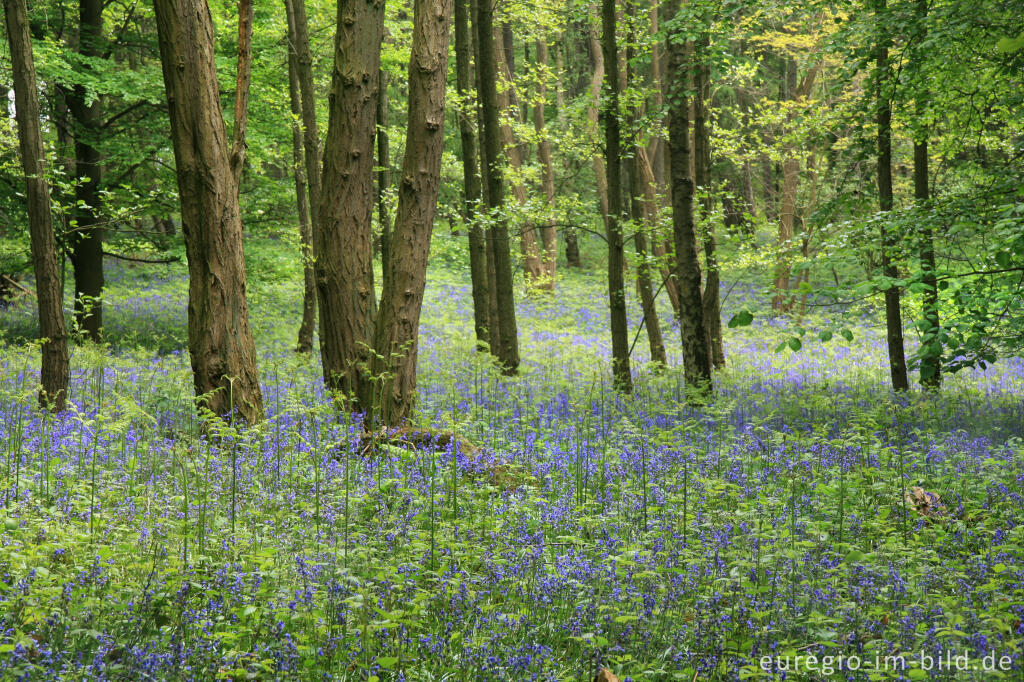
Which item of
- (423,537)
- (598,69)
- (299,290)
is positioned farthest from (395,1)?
(423,537)

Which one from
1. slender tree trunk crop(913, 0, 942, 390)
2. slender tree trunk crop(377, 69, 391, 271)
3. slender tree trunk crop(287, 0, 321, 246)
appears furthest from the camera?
slender tree trunk crop(377, 69, 391, 271)

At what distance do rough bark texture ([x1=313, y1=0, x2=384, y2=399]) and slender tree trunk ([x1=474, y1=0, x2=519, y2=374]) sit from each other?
444cm

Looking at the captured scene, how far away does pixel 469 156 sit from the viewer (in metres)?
13.0

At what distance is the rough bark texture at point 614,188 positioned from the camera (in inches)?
415

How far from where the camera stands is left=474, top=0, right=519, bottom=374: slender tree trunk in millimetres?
12117

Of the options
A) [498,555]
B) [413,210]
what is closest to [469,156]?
[413,210]

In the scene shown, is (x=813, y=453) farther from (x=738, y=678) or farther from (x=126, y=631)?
(x=126, y=631)

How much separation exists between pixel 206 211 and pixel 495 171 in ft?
20.1

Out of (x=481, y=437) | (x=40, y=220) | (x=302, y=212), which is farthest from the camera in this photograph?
(x=302, y=212)

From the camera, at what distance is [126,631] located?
326 cm

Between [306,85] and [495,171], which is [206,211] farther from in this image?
[306,85]

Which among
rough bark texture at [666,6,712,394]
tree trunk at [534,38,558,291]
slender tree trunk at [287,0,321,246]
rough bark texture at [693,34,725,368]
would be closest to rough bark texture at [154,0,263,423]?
slender tree trunk at [287,0,321,246]

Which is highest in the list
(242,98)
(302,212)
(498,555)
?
(242,98)

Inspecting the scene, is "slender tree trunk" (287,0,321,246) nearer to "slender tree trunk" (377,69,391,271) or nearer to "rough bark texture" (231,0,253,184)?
"slender tree trunk" (377,69,391,271)
